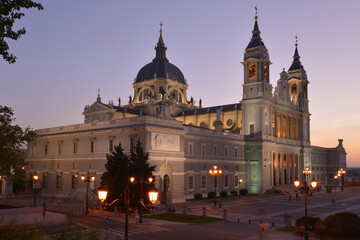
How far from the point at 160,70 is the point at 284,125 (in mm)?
34947

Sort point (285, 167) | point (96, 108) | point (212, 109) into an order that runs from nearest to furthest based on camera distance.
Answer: point (96, 108), point (285, 167), point (212, 109)

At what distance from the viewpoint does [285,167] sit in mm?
89812

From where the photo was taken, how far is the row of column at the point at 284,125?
85938mm

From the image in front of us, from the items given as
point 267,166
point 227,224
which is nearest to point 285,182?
A: point 267,166

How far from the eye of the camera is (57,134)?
221ft

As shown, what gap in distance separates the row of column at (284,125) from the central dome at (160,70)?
2952 cm

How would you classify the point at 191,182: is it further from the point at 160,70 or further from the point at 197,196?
the point at 160,70

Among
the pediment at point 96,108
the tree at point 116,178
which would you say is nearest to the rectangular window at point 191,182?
the tree at point 116,178

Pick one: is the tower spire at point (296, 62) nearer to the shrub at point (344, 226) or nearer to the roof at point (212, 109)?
the roof at point (212, 109)

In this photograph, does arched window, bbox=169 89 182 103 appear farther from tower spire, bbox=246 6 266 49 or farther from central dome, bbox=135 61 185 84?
tower spire, bbox=246 6 266 49

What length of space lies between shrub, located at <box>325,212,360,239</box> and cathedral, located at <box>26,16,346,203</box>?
2652 centimetres

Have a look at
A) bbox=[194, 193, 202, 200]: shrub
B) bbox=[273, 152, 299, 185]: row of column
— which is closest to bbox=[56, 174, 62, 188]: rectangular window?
bbox=[194, 193, 202, 200]: shrub

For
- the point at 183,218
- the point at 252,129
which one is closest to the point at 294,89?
the point at 252,129

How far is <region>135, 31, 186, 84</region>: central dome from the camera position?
332 ft
